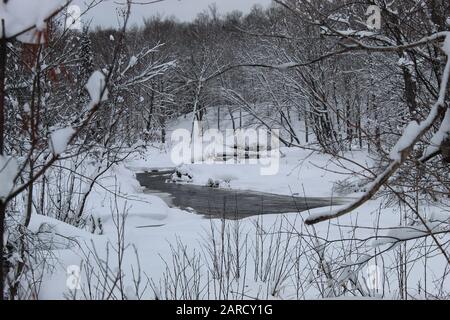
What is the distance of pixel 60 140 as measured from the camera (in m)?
1.49

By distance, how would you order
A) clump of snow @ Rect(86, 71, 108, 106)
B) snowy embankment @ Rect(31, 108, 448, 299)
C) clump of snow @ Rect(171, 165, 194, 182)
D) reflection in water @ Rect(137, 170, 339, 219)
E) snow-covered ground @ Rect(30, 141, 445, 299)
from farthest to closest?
clump of snow @ Rect(171, 165, 194, 182)
reflection in water @ Rect(137, 170, 339, 219)
snow-covered ground @ Rect(30, 141, 445, 299)
snowy embankment @ Rect(31, 108, 448, 299)
clump of snow @ Rect(86, 71, 108, 106)

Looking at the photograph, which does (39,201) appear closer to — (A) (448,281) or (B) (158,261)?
(B) (158,261)

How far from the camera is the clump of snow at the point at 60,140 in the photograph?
146 cm

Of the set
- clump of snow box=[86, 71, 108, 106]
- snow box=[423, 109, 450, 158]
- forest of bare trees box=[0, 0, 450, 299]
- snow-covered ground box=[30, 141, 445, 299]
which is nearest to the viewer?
clump of snow box=[86, 71, 108, 106]

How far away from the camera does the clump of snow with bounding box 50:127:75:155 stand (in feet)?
4.78

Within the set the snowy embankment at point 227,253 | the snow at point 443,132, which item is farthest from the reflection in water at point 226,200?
the snow at point 443,132

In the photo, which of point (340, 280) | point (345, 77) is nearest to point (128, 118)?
point (340, 280)

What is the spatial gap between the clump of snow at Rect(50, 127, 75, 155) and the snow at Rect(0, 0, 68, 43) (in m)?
Answer: 0.43

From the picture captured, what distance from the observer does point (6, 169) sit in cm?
154

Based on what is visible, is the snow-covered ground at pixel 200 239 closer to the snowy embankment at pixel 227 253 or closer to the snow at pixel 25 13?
the snowy embankment at pixel 227 253

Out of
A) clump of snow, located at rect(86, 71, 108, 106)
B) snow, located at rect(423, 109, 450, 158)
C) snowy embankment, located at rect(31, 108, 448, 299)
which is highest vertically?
clump of snow, located at rect(86, 71, 108, 106)

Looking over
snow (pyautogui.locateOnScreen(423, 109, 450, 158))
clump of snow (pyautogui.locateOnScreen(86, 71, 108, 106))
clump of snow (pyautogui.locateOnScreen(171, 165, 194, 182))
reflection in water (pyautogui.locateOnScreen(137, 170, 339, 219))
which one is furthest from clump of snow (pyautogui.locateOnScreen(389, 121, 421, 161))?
clump of snow (pyautogui.locateOnScreen(171, 165, 194, 182))

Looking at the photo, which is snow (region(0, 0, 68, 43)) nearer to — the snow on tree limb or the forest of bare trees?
the forest of bare trees
